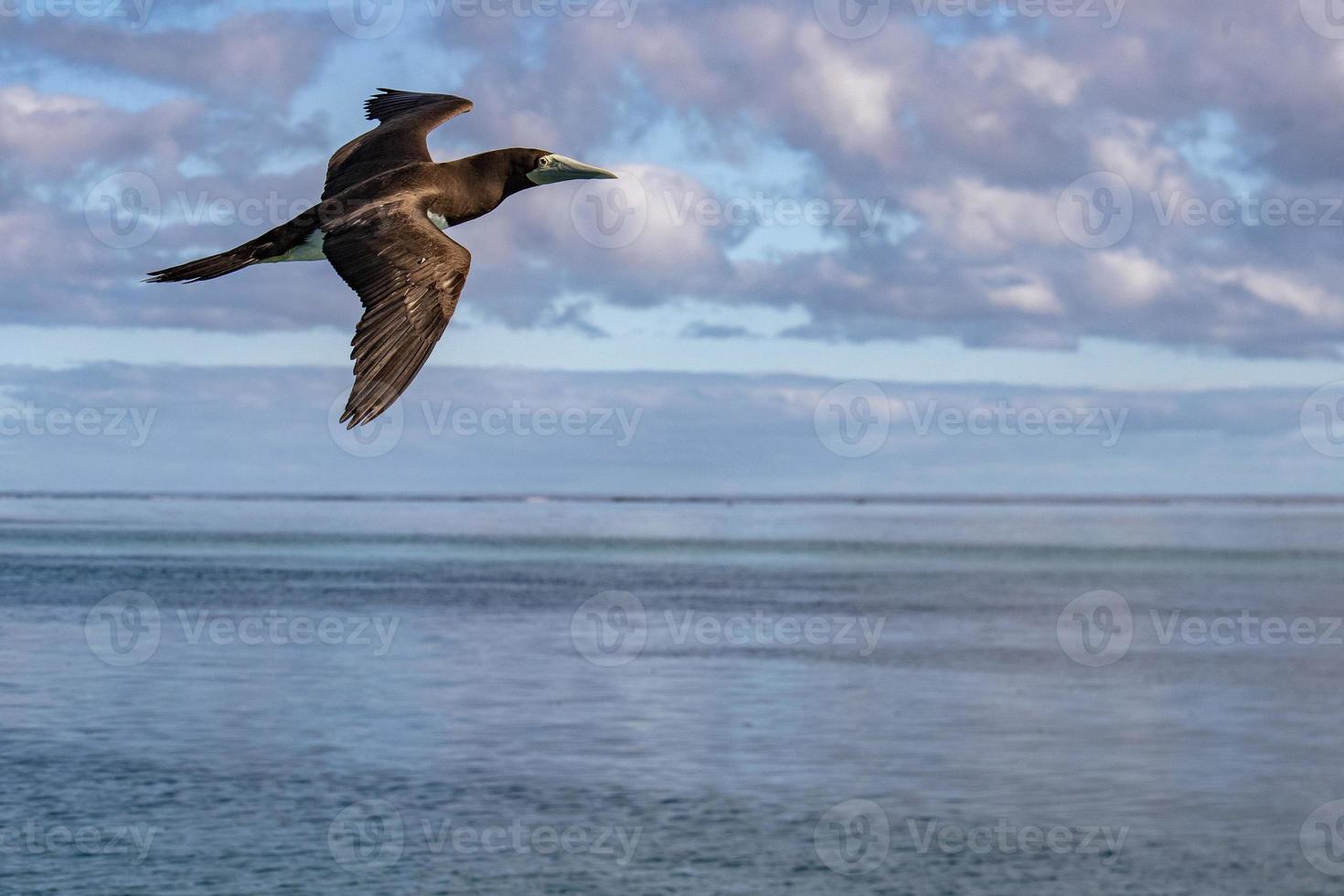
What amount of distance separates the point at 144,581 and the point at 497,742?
70069 millimetres

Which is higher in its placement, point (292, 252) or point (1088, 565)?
point (1088, 565)

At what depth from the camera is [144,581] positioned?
110 m

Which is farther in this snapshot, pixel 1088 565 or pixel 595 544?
pixel 595 544

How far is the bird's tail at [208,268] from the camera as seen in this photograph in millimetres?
9336

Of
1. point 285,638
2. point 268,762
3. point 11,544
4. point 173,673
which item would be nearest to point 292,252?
point 268,762

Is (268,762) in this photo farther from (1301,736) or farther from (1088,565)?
(1088,565)

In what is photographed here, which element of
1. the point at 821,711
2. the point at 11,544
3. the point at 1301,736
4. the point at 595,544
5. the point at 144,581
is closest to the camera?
the point at 1301,736

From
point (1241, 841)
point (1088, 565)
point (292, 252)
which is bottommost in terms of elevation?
point (1241, 841)
